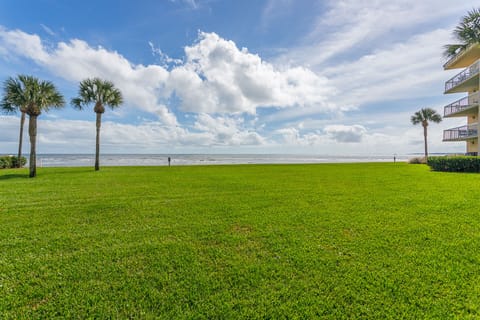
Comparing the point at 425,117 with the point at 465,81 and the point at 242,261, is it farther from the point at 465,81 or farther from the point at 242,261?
the point at 242,261

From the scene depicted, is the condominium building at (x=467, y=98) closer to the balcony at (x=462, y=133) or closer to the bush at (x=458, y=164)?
the balcony at (x=462, y=133)

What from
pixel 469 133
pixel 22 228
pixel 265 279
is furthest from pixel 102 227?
pixel 469 133

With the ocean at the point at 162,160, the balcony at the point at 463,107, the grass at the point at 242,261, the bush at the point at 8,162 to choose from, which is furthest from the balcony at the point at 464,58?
the bush at the point at 8,162

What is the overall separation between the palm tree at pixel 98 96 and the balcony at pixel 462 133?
3109 centimetres

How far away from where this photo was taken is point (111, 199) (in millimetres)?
6965

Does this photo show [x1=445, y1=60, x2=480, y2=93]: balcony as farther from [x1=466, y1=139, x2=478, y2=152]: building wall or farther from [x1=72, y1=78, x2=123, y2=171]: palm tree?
[x1=72, y1=78, x2=123, y2=171]: palm tree

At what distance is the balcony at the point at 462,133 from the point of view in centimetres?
1862

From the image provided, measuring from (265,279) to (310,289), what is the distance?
560 millimetres

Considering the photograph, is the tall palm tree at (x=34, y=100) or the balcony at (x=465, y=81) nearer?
the tall palm tree at (x=34, y=100)

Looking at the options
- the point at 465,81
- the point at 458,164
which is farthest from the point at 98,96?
the point at 465,81

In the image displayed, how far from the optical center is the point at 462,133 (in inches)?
767

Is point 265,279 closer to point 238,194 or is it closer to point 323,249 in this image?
point 323,249

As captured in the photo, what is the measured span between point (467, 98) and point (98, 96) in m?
33.3

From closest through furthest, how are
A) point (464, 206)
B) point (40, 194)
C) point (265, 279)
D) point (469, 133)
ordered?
point (265, 279) → point (464, 206) → point (40, 194) → point (469, 133)
